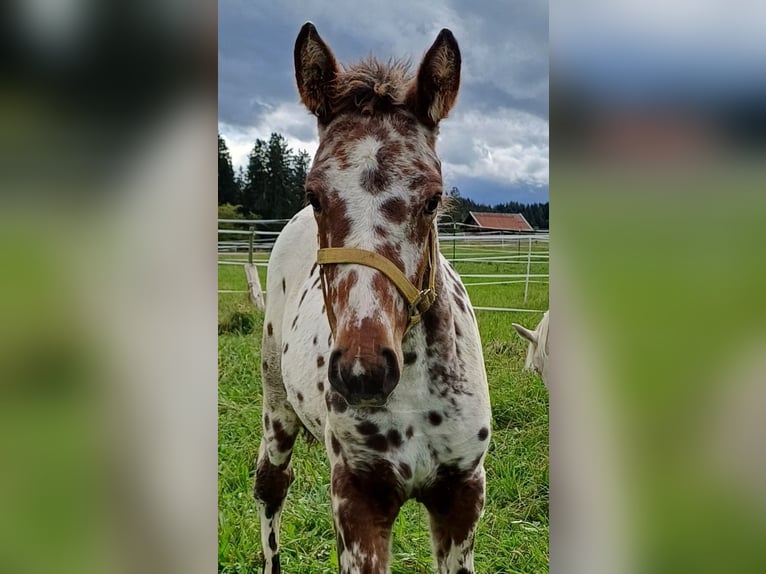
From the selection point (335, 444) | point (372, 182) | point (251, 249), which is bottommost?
point (335, 444)

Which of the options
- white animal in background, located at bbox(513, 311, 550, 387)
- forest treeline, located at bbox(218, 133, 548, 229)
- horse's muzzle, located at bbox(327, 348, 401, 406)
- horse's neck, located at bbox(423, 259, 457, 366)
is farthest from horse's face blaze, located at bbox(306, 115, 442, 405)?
white animal in background, located at bbox(513, 311, 550, 387)

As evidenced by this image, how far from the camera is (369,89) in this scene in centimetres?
113

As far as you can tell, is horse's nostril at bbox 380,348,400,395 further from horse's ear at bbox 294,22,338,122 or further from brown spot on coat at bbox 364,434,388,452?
horse's ear at bbox 294,22,338,122

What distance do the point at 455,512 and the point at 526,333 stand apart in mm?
472

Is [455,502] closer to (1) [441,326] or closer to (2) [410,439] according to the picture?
(2) [410,439]

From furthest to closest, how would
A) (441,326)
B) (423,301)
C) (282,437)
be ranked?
(282,437)
(441,326)
(423,301)

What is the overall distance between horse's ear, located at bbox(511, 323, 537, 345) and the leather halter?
34 centimetres

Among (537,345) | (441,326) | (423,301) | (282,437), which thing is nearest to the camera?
(423,301)

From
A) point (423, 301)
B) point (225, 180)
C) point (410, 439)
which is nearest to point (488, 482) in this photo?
point (410, 439)
